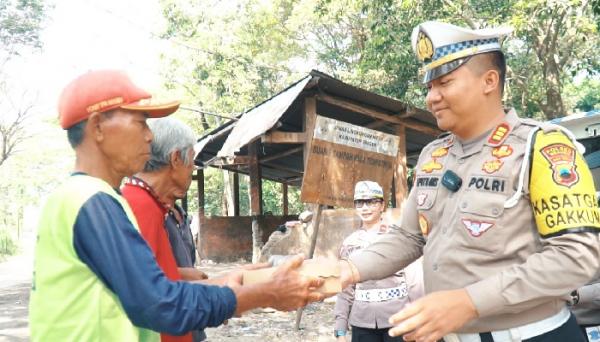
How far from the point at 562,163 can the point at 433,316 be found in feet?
2.22

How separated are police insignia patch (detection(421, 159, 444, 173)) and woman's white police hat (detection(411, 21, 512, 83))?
0.35 m

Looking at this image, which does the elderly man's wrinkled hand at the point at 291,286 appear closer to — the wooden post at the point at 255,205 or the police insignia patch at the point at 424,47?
the police insignia patch at the point at 424,47

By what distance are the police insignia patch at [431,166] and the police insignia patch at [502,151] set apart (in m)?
0.28

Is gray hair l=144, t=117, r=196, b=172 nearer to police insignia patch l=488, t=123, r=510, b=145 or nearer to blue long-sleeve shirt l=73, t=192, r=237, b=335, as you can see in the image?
blue long-sleeve shirt l=73, t=192, r=237, b=335

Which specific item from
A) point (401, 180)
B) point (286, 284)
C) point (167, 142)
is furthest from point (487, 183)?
point (401, 180)

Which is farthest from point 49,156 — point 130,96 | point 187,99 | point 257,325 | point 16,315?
point 130,96

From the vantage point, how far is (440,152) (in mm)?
2283

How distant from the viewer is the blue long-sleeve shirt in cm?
158

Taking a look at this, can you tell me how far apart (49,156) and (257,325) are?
36.9 meters

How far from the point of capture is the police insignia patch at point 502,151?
6.37 feet

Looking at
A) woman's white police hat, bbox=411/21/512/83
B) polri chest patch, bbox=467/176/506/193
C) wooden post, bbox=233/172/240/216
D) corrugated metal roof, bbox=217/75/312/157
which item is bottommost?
wooden post, bbox=233/172/240/216

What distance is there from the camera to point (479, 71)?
206 cm

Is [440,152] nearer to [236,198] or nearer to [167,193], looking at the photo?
[167,193]

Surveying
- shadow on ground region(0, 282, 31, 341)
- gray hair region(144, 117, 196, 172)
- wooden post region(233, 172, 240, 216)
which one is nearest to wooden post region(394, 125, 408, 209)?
shadow on ground region(0, 282, 31, 341)
